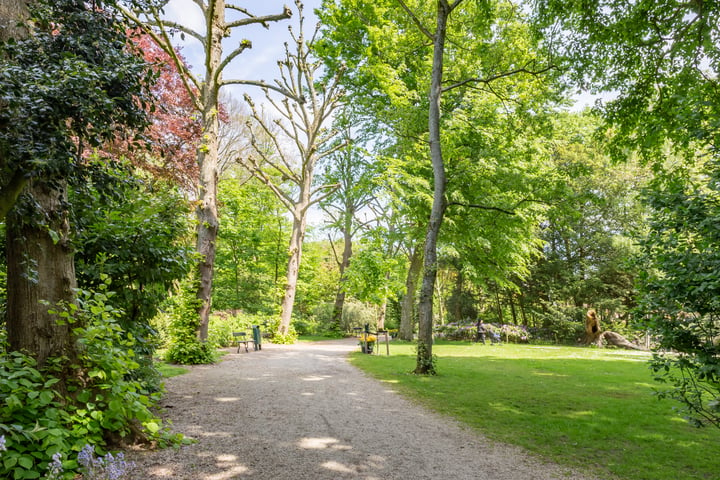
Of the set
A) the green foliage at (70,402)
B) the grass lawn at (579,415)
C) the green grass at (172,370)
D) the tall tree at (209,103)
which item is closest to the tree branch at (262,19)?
the tall tree at (209,103)

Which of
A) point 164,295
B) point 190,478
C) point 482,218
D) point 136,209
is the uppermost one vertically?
point 482,218

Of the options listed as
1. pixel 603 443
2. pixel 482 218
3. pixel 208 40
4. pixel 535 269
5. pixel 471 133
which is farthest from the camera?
pixel 535 269

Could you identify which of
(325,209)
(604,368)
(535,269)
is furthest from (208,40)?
(535,269)

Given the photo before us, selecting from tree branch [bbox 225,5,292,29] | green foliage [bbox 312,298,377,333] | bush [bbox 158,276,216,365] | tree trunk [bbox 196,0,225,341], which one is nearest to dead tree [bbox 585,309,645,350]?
green foliage [bbox 312,298,377,333]

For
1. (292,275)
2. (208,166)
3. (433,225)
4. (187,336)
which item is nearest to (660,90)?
(433,225)

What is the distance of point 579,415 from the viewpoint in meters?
5.74

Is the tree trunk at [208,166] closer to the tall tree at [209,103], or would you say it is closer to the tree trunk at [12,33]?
the tall tree at [209,103]

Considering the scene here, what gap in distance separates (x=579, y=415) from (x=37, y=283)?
689cm

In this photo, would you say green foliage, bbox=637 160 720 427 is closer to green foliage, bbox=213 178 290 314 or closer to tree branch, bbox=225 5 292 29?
tree branch, bbox=225 5 292 29

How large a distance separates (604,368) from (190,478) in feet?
36.3

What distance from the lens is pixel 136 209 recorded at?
202 inches

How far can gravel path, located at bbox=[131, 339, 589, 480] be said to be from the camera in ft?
11.8

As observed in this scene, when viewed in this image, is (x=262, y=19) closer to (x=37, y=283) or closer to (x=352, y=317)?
(x=37, y=283)

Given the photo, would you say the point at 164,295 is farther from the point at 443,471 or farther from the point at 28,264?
the point at 443,471
